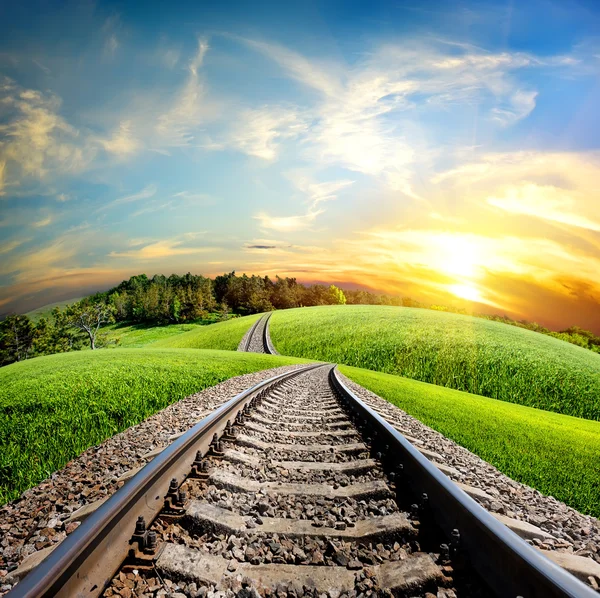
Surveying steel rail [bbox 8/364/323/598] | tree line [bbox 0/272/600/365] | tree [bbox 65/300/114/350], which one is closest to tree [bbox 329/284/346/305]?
tree line [bbox 0/272/600/365]

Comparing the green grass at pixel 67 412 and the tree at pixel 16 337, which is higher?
the green grass at pixel 67 412

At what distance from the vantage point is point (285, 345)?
1486 inches

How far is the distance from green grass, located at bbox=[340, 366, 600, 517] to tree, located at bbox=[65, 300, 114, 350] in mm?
49989

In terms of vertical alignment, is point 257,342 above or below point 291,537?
below

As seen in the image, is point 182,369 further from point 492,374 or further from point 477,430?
point 492,374

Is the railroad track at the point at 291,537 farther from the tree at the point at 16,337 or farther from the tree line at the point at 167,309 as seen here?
the tree at the point at 16,337

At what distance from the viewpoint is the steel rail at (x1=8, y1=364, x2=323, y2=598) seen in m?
1.95

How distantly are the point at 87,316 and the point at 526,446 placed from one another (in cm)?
5507

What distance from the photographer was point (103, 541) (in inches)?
95.7

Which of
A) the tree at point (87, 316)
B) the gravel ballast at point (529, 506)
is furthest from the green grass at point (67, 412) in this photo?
the tree at point (87, 316)

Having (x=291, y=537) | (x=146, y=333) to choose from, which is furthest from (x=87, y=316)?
(x=291, y=537)

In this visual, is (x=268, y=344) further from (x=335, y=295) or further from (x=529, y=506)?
(x=335, y=295)

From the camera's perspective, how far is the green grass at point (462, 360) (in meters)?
22.9

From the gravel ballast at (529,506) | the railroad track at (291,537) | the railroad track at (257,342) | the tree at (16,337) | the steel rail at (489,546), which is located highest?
the steel rail at (489,546)
